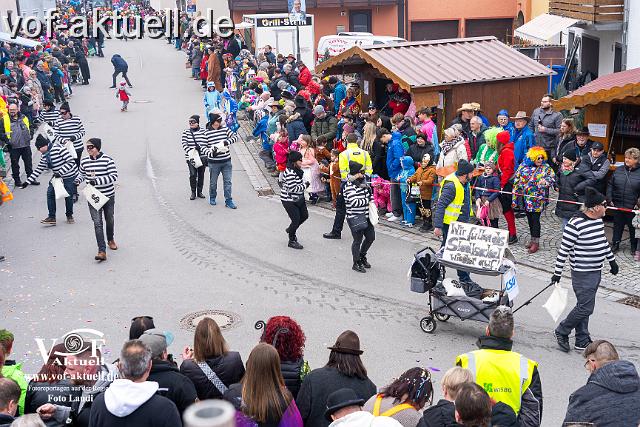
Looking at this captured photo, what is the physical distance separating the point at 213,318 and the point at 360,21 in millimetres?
35911

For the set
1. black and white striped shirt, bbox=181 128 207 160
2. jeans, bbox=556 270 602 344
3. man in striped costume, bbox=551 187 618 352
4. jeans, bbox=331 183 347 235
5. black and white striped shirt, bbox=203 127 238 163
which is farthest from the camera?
black and white striped shirt, bbox=181 128 207 160

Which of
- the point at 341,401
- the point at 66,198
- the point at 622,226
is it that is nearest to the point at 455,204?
the point at 622,226

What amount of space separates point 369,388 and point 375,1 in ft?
128

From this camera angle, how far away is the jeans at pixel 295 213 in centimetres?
1287

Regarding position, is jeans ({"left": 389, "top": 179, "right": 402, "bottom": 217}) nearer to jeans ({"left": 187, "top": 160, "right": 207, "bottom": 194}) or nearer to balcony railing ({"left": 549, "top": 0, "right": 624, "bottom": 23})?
jeans ({"left": 187, "top": 160, "right": 207, "bottom": 194})

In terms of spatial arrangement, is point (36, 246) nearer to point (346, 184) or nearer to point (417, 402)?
point (346, 184)

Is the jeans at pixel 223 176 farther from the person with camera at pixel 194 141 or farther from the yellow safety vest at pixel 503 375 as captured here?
the yellow safety vest at pixel 503 375

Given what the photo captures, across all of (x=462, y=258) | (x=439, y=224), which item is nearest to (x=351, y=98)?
(x=439, y=224)

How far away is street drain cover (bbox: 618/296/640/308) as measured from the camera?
10570 mm

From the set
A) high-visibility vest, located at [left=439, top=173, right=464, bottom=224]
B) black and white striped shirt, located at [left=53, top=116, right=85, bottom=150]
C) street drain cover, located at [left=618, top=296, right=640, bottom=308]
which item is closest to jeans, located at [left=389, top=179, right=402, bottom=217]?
high-visibility vest, located at [left=439, top=173, right=464, bottom=224]

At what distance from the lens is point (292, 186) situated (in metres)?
12.8

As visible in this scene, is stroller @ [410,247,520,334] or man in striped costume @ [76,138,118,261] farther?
man in striped costume @ [76,138,118,261]

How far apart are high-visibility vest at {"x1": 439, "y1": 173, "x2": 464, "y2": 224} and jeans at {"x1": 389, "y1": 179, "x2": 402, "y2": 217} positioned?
132 inches

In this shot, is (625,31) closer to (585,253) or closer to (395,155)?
(395,155)
